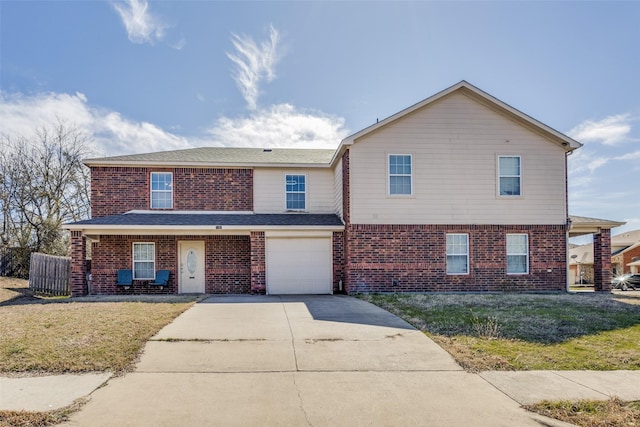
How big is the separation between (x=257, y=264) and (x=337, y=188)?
176 inches

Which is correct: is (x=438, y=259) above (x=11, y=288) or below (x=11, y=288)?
above

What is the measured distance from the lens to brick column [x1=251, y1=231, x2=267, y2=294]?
15.8 metres

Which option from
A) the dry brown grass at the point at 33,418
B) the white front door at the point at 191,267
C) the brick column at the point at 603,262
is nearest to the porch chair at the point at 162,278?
the white front door at the point at 191,267

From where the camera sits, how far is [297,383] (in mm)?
5801

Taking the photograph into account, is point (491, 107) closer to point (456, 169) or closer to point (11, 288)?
point (456, 169)

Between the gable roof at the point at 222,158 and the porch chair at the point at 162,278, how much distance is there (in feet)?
13.8

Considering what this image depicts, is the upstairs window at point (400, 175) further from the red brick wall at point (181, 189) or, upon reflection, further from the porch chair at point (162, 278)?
the porch chair at point (162, 278)

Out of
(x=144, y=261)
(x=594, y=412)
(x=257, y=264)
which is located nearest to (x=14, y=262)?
(x=144, y=261)

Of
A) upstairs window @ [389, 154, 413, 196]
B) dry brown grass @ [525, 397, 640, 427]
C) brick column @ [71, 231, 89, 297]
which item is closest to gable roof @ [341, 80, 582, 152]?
upstairs window @ [389, 154, 413, 196]

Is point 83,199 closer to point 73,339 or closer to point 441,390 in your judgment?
point 73,339

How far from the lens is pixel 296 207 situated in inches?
709

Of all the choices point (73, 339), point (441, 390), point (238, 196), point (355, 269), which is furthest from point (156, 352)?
point (238, 196)

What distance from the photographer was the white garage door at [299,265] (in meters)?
16.0

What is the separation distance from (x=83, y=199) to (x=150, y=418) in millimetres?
25952
